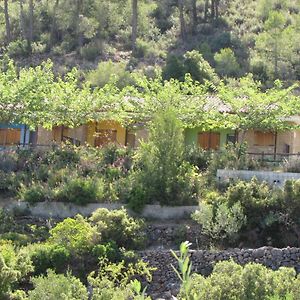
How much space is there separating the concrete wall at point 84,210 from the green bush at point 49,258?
157 inches

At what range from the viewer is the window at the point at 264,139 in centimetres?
3390

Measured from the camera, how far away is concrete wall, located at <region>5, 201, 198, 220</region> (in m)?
24.6

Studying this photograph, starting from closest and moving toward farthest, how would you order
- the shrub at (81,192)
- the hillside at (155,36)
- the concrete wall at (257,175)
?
the shrub at (81,192) < the concrete wall at (257,175) < the hillside at (155,36)

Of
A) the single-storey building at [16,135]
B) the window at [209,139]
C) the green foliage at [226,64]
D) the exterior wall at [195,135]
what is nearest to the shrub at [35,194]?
the single-storey building at [16,135]

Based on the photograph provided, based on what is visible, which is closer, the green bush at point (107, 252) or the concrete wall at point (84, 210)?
the green bush at point (107, 252)

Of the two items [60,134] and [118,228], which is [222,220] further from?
[60,134]

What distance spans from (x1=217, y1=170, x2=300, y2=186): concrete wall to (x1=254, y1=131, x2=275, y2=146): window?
310 inches

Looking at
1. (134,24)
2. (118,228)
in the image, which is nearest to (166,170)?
(118,228)

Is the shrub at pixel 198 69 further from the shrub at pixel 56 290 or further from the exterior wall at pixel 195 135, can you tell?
the shrub at pixel 56 290

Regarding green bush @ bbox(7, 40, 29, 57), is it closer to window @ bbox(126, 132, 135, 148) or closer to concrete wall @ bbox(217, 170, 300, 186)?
window @ bbox(126, 132, 135, 148)

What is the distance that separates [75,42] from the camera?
53188 mm

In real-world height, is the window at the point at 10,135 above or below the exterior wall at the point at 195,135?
below

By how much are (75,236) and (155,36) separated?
35.8 metres

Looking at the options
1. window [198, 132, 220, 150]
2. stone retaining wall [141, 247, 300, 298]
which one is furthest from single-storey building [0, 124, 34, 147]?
stone retaining wall [141, 247, 300, 298]
